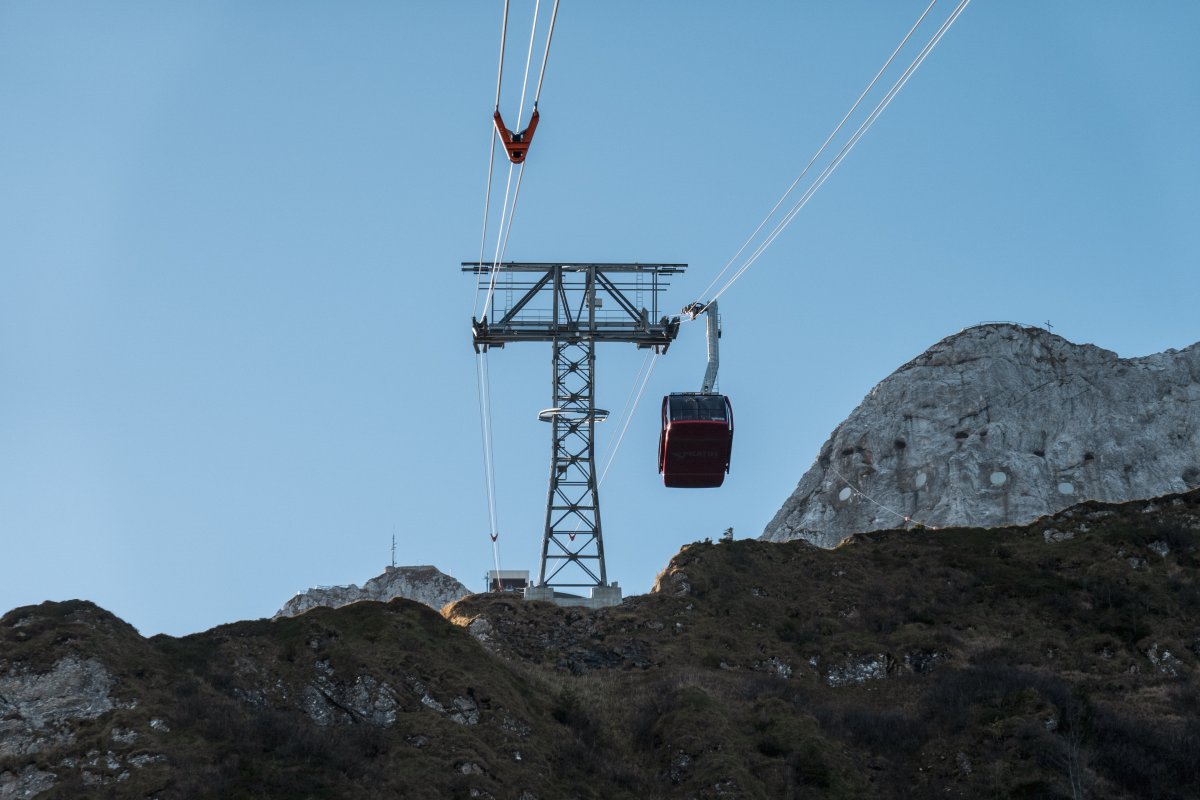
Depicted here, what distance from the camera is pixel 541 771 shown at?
41.7 m

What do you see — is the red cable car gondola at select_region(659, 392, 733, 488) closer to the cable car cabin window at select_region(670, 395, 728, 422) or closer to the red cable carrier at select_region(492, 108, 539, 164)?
the cable car cabin window at select_region(670, 395, 728, 422)

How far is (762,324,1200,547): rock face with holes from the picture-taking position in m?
101

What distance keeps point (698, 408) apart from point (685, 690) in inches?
734

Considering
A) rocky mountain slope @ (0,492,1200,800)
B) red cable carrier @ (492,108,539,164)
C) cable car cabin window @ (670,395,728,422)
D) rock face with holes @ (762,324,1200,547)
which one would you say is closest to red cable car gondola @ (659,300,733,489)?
cable car cabin window @ (670,395,728,422)

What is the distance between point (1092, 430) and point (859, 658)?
6073cm

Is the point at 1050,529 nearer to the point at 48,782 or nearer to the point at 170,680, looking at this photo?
the point at 170,680

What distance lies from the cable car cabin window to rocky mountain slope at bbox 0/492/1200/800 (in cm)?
677

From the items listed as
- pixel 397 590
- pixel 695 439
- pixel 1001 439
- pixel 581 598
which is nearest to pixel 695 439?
pixel 695 439

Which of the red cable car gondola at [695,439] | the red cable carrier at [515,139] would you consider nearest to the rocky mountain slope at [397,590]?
the red cable car gondola at [695,439]

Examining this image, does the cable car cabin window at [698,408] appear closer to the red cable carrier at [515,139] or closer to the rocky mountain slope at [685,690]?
the rocky mountain slope at [685,690]

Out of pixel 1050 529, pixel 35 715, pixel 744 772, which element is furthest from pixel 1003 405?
pixel 35 715

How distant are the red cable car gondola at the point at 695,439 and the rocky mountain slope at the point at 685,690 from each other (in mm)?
6007

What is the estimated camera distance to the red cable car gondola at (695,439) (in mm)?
62938

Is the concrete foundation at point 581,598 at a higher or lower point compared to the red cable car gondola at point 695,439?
lower
